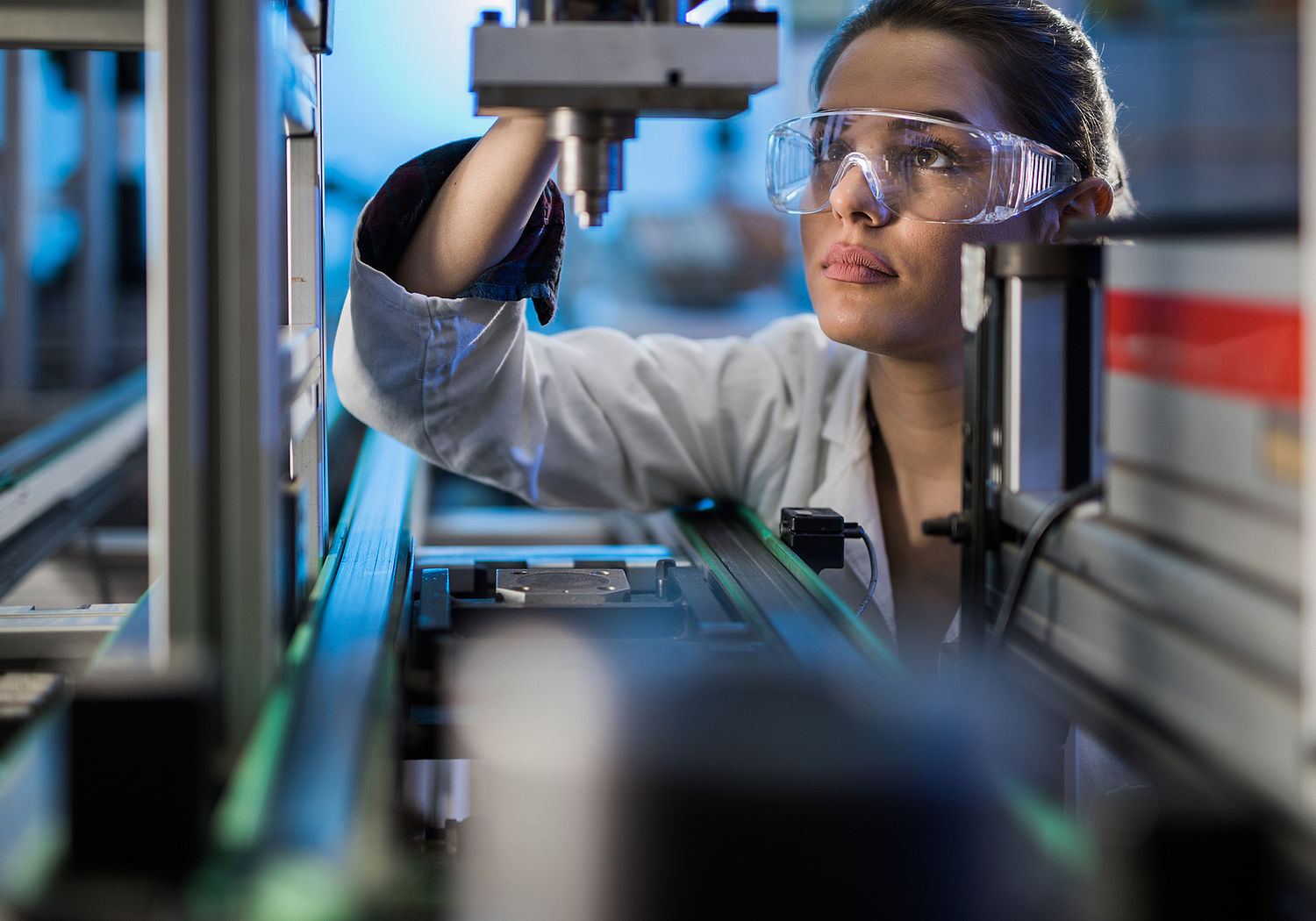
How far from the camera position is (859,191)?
1.09 metres

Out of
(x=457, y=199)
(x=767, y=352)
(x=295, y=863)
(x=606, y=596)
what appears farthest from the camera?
(x=767, y=352)

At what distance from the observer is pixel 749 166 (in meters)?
5.46

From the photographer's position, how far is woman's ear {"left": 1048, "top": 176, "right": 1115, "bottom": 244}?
1216 mm

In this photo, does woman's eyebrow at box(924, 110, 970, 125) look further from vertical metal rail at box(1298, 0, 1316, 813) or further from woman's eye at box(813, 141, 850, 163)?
vertical metal rail at box(1298, 0, 1316, 813)

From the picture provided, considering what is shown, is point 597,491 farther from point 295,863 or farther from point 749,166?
point 749,166

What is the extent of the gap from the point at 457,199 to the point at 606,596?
1.27 ft

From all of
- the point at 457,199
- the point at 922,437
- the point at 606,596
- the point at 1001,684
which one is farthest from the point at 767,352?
the point at 1001,684

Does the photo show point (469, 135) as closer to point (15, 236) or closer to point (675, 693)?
point (675, 693)

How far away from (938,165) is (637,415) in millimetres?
481

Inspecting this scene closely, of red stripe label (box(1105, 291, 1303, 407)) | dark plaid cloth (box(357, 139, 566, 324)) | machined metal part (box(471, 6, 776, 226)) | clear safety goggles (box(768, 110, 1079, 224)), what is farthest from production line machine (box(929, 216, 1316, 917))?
dark plaid cloth (box(357, 139, 566, 324))

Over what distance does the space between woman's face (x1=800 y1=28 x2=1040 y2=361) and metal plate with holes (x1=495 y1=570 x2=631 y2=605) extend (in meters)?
0.39

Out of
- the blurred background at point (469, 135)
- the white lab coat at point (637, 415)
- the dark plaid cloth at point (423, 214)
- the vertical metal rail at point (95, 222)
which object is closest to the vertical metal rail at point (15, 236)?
the blurred background at point (469, 135)

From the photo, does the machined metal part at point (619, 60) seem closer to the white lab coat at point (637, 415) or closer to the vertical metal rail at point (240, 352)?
the vertical metal rail at point (240, 352)

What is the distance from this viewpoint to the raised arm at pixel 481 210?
96 centimetres
